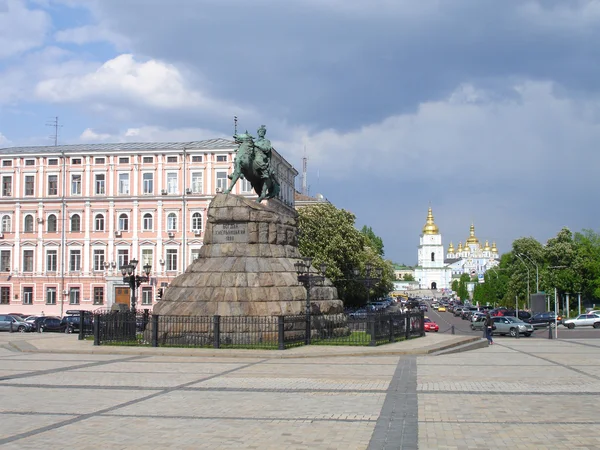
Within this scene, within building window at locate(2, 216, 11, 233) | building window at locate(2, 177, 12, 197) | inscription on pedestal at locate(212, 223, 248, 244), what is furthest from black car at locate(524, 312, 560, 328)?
building window at locate(2, 177, 12, 197)

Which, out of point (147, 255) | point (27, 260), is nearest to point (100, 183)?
point (147, 255)

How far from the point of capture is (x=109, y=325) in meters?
26.3

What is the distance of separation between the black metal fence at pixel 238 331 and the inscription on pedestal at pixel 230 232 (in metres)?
3.67

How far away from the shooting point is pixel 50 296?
61.9m

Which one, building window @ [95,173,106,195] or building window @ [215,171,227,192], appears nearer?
building window @ [215,171,227,192]

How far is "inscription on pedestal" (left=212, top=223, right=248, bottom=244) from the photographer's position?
26533 millimetres

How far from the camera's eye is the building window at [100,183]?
207 ft

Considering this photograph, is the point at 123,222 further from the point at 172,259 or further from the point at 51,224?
the point at 51,224

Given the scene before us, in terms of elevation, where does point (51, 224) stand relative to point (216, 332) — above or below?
above

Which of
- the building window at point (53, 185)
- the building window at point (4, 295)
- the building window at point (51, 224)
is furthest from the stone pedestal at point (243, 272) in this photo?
the building window at point (4, 295)

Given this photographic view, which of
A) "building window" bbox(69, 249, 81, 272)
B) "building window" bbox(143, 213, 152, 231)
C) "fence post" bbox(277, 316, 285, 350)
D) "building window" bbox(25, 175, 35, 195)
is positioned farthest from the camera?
"building window" bbox(25, 175, 35, 195)

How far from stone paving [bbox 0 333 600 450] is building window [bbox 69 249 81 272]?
43.2 metres

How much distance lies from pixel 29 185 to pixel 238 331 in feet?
151

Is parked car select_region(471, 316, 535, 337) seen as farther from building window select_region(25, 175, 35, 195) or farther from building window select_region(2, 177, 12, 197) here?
building window select_region(2, 177, 12, 197)
